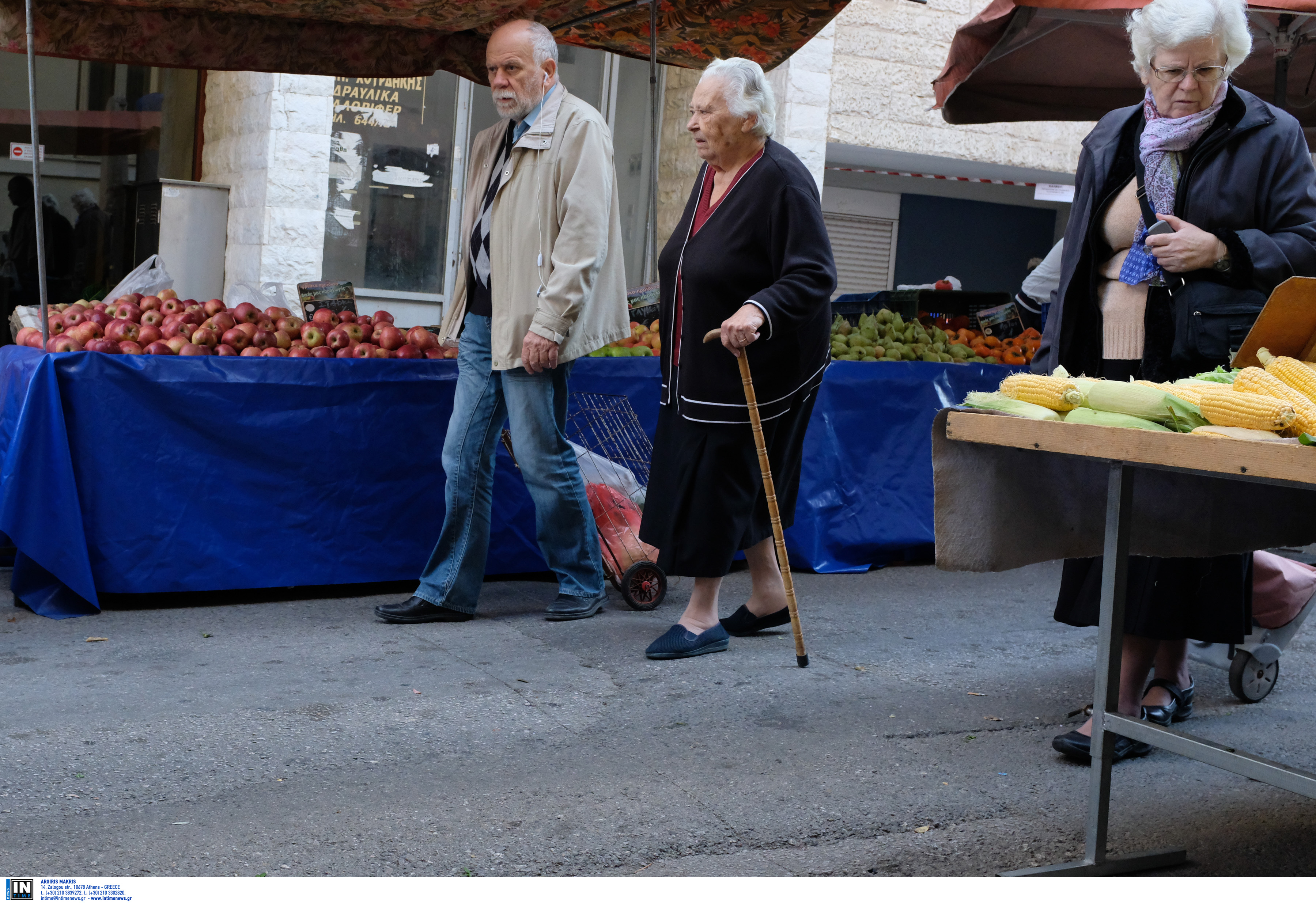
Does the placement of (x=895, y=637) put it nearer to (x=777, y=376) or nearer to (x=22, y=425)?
(x=777, y=376)

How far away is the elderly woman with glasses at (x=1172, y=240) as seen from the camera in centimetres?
321

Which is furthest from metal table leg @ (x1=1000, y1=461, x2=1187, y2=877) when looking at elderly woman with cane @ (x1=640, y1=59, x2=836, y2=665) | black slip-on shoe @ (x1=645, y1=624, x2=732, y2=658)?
black slip-on shoe @ (x1=645, y1=624, x2=732, y2=658)

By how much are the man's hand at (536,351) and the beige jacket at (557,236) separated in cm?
2

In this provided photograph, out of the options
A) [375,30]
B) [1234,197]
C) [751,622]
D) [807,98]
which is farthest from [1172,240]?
[807,98]

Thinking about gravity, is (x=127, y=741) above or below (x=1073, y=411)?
below

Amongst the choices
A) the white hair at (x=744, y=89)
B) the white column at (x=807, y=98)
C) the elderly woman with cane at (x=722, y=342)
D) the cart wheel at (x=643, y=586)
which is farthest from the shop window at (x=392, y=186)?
the white hair at (x=744, y=89)

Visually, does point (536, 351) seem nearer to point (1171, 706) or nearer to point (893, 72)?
point (1171, 706)

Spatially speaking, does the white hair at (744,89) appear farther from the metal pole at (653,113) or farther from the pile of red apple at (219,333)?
the pile of red apple at (219,333)

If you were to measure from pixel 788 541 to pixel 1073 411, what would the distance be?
12.3 ft

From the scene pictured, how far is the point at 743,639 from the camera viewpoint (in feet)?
16.0

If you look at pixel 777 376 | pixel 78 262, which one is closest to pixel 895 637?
pixel 777 376

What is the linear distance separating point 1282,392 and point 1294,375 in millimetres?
173

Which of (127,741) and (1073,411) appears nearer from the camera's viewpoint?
(1073,411)

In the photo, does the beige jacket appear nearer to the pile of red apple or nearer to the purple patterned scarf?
the pile of red apple
